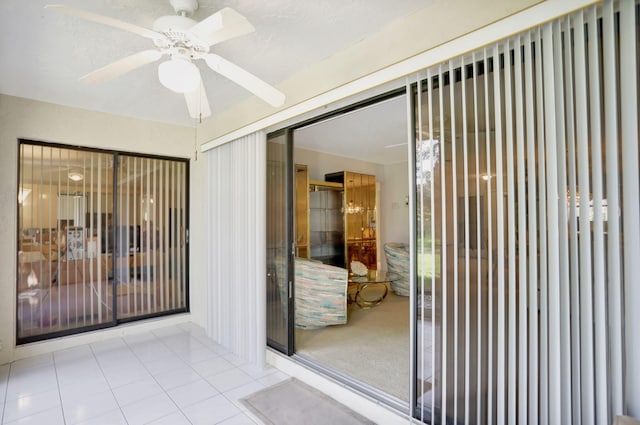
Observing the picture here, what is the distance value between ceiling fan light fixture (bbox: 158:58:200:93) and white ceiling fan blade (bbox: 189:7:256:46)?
16 cm

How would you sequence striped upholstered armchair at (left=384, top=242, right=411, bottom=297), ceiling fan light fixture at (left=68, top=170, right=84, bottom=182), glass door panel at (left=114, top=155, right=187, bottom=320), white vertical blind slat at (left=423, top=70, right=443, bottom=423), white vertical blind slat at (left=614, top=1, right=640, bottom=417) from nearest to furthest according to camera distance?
white vertical blind slat at (left=614, top=1, right=640, bottom=417), white vertical blind slat at (left=423, top=70, right=443, bottom=423), ceiling fan light fixture at (left=68, top=170, right=84, bottom=182), glass door panel at (left=114, top=155, right=187, bottom=320), striped upholstered armchair at (left=384, top=242, right=411, bottom=297)

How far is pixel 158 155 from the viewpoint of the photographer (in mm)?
4102

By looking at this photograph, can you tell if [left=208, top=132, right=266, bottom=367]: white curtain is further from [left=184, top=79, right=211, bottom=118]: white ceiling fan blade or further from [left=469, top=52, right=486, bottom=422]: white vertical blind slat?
[left=469, top=52, right=486, bottom=422]: white vertical blind slat

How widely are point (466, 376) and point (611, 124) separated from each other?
133 cm

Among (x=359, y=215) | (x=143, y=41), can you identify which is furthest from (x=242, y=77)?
(x=359, y=215)

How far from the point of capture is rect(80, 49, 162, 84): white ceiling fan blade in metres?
1.67

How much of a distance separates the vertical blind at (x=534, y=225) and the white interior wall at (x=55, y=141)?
3.25 m

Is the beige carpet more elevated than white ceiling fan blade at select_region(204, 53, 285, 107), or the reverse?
white ceiling fan blade at select_region(204, 53, 285, 107)

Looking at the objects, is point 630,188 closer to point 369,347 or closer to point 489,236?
point 489,236

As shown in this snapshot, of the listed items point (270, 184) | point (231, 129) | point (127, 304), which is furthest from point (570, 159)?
point (127, 304)

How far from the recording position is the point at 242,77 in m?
1.79

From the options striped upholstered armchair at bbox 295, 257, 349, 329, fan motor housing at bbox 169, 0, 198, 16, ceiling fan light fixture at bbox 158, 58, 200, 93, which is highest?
fan motor housing at bbox 169, 0, 198, 16

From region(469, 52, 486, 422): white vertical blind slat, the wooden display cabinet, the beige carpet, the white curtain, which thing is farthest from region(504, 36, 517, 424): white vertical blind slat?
the wooden display cabinet

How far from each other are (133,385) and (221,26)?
2816mm
